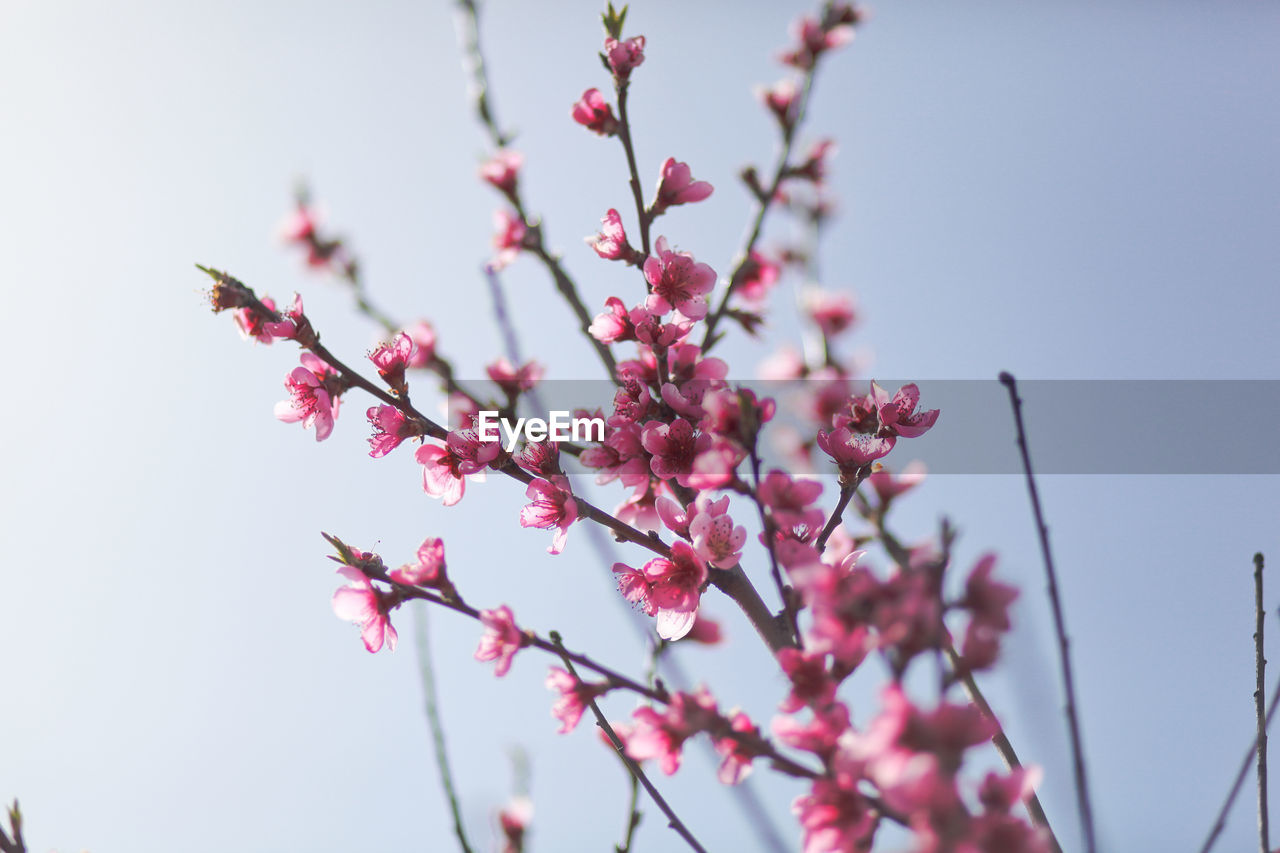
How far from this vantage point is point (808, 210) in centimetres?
384

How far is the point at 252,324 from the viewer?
174 centimetres

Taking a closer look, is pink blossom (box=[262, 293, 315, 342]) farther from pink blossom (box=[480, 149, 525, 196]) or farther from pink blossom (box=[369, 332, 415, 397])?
pink blossom (box=[480, 149, 525, 196])

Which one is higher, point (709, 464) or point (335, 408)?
point (335, 408)

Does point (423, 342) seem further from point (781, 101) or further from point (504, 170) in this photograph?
point (781, 101)

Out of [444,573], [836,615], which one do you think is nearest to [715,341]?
[444,573]

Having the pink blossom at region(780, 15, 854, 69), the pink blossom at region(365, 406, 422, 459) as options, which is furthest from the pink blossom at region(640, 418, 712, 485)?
the pink blossom at region(780, 15, 854, 69)

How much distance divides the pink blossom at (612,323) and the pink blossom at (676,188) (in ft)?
1.12

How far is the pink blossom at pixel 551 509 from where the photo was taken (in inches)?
65.6

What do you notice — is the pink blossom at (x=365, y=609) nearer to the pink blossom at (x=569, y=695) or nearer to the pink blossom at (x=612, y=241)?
the pink blossom at (x=569, y=695)

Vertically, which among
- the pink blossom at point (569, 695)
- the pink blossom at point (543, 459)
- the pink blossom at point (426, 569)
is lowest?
the pink blossom at point (569, 695)

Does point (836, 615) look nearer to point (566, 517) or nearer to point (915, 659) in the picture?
point (915, 659)

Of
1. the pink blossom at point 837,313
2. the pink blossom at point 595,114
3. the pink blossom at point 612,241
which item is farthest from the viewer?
the pink blossom at point 837,313

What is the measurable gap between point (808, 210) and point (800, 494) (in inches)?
109

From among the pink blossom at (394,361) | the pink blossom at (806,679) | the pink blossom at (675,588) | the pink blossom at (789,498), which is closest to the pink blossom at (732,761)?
the pink blossom at (806,679)
